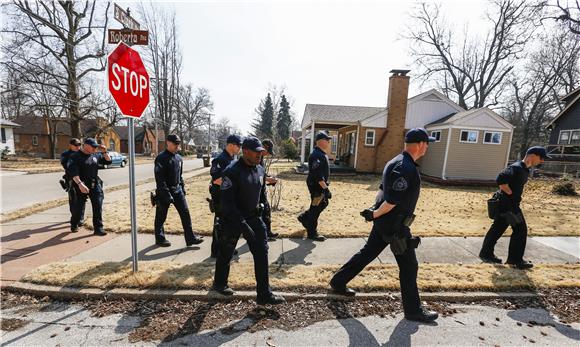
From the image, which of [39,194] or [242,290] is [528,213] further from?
[39,194]

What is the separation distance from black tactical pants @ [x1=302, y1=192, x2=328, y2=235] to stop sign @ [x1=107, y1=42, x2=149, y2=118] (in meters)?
3.30

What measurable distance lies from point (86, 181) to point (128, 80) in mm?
3398

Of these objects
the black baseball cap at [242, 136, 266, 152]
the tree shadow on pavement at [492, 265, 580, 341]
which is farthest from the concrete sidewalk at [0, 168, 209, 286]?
the tree shadow on pavement at [492, 265, 580, 341]

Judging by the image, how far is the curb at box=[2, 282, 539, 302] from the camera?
3.15 meters

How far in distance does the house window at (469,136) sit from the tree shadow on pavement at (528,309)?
13.7m

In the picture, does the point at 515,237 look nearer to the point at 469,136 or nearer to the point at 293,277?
the point at 293,277

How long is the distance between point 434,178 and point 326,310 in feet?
50.1

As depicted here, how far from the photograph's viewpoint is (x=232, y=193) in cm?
280

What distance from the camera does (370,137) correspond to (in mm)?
17562

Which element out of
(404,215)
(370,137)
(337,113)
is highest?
(337,113)

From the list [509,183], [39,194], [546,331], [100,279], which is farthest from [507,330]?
[39,194]

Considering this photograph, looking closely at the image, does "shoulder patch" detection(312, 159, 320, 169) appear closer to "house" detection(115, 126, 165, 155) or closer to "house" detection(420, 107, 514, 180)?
"house" detection(420, 107, 514, 180)

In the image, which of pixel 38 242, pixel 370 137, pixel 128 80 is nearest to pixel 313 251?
pixel 128 80

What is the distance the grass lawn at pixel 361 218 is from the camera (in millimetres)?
5941
